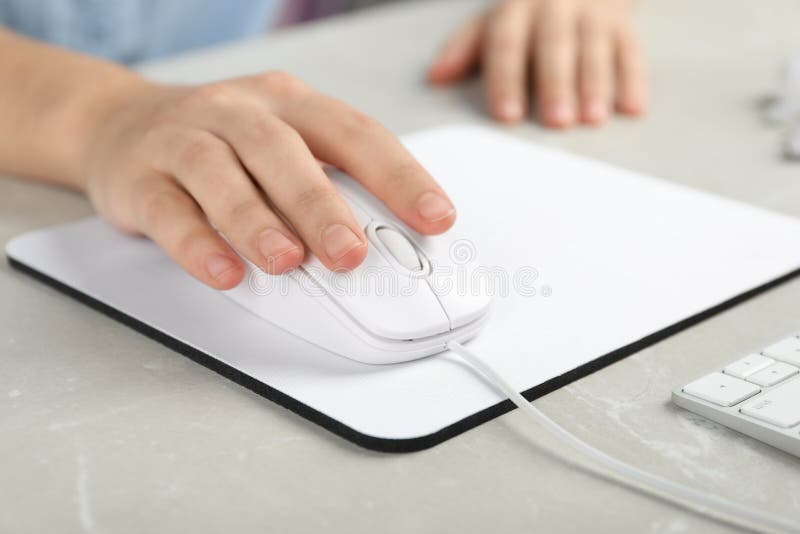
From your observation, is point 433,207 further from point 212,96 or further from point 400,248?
point 212,96

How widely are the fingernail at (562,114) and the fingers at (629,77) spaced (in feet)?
0.18

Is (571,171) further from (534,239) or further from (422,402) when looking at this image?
(422,402)

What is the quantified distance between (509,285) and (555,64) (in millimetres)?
402

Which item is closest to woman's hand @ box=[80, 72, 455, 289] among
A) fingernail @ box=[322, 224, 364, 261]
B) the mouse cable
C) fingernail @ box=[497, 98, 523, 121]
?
fingernail @ box=[322, 224, 364, 261]

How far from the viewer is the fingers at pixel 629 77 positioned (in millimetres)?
862

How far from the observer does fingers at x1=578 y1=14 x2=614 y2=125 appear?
84 cm

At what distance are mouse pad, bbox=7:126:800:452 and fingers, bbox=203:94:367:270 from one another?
5cm

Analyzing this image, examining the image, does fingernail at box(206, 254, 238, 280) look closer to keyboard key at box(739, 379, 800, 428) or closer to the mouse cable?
the mouse cable

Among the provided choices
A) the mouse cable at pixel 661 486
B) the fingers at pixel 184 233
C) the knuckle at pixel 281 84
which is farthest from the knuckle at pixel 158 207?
the mouse cable at pixel 661 486

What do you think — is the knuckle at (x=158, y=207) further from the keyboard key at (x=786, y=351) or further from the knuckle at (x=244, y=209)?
the keyboard key at (x=786, y=351)

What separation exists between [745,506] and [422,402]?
5.3 inches

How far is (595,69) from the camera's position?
881 mm

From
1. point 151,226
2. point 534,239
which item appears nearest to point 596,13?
point 534,239

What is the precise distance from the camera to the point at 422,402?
42 centimetres
